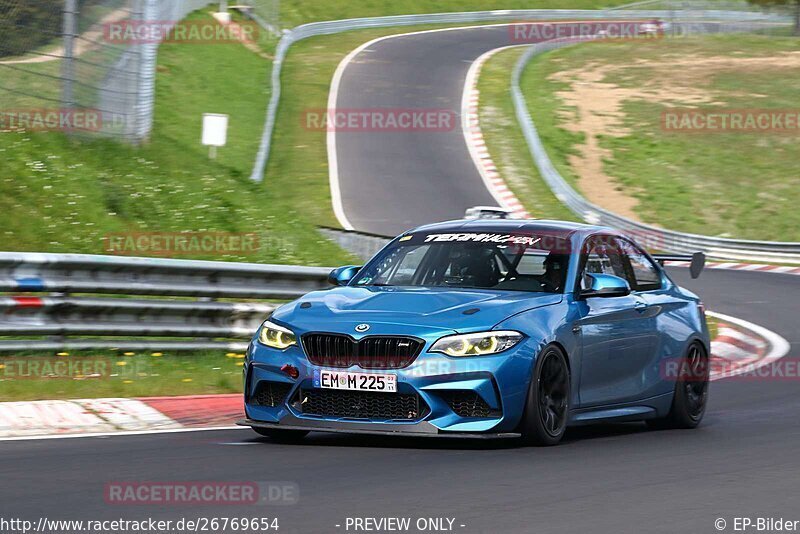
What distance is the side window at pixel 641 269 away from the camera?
33.5 ft

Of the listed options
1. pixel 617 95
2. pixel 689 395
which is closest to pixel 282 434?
pixel 689 395

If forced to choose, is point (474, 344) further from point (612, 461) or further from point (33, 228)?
point (33, 228)

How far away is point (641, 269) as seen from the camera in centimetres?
1034

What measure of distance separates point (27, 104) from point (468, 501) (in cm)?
987

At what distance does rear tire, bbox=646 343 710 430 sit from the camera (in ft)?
33.3

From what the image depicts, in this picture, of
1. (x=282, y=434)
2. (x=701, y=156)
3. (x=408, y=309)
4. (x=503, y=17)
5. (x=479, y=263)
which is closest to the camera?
(x=408, y=309)

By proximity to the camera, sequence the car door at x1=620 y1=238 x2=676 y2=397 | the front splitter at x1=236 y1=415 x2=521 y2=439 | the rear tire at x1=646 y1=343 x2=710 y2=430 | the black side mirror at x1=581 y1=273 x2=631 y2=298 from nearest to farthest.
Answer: the front splitter at x1=236 y1=415 x2=521 y2=439 < the black side mirror at x1=581 y1=273 x2=631 y2=298 < the car door at x1=620 y1=238 x2=676 y2=397 < the rear tire at x1=646 y1=343 x2=710 y2=430

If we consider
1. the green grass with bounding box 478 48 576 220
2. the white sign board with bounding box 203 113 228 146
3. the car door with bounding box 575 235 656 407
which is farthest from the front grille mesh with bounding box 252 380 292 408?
the green grass with bounding box 478 48 576 220

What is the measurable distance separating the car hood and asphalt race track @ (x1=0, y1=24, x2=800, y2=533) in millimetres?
715

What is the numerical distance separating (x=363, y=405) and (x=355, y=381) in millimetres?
147

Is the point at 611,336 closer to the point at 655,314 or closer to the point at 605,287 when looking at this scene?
the point at 605,287

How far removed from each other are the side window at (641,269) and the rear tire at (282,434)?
111 inches

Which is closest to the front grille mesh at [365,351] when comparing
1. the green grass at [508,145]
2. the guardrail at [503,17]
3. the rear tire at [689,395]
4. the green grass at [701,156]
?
the rear tire at [689,395]

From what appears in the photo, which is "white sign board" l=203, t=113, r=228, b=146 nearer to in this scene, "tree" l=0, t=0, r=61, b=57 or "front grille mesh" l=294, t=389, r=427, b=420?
"tree" l=0, t=0, r=61, b=57
